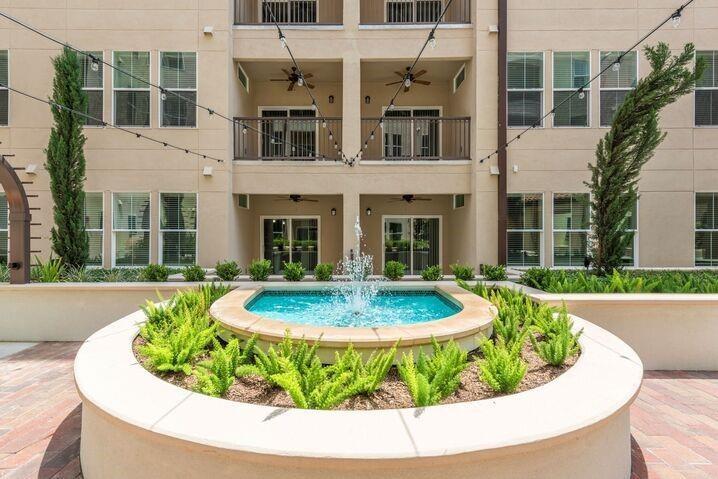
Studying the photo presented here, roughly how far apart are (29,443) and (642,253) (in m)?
12.6

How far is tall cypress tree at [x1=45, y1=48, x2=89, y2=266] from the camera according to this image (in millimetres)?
8781

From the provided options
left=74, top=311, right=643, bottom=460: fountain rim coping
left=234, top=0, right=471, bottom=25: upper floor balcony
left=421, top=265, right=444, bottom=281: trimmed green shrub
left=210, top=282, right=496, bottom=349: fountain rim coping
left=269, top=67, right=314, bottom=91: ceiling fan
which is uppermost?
left=234, top=0, right=471, bottom=25: upper floor balcony

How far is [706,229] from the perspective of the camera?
980cm

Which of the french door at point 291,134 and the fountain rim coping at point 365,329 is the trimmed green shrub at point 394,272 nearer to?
the fountain rim coping at point 365,329

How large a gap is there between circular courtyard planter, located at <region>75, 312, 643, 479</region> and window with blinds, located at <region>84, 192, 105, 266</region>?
27.1 feet

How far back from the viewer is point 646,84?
6.91m

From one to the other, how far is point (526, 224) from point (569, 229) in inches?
45.6

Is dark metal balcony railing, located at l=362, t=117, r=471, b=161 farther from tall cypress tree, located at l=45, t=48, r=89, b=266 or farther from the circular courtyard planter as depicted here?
the circular courtyard planter

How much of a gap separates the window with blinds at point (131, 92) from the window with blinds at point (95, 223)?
84.5 inches

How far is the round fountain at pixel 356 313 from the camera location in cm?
387

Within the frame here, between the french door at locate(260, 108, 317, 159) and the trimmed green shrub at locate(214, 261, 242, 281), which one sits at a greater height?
the french door at locate(260, 108, 317, 159)

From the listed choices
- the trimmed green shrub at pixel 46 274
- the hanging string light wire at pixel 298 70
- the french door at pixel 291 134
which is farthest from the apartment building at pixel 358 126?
the trimmed green shrub at pixel 46 274

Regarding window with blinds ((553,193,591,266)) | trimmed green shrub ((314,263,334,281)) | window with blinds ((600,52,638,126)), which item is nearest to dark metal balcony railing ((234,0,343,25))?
window with blinds ((600,52,638,126))

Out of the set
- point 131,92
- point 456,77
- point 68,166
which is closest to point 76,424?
point 68,166
